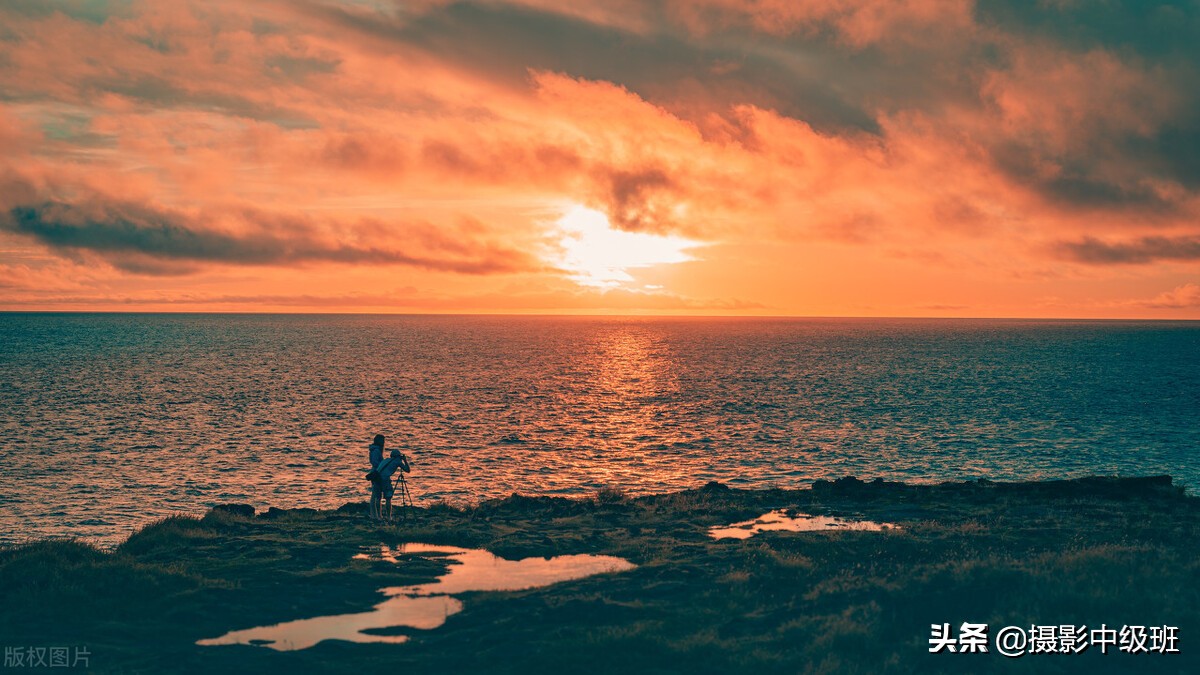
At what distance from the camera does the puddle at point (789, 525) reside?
28531mm

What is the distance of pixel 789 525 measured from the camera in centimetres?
3014

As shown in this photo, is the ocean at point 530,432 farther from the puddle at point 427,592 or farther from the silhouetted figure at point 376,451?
the puddle at point 427,592

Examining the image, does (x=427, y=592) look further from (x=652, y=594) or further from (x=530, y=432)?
(x=530, y=432)

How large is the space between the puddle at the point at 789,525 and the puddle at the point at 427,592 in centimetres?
557

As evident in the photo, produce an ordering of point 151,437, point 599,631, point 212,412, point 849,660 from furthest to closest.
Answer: point 212,412 < point 151,437 < point 599,631 < point 849,660

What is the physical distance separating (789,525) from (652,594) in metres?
11.1

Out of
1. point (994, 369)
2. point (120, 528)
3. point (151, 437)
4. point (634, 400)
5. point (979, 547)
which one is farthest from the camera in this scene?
point (994, 369)

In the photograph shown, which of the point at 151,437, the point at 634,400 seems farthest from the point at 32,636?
the point at 634,400

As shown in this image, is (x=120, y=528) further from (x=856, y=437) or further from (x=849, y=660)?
(x=856, y=437)

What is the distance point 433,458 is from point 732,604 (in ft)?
115

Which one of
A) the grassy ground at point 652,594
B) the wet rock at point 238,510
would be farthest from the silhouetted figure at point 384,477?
the wet rock at point 238,510

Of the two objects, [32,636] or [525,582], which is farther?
[525,582]

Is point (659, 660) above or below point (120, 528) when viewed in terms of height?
above

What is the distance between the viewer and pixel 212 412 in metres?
73.9
